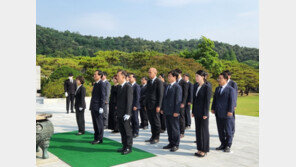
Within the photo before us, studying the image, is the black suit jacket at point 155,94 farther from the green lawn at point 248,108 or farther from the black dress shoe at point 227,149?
the green lawn at point 248,108

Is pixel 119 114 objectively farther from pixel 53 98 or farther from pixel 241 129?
pixel 53 98

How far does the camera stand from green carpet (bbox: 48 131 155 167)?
4.50 meters

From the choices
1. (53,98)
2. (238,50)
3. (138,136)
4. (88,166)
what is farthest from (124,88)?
(238,50)

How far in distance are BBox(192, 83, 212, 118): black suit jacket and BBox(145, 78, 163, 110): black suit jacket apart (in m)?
1.14

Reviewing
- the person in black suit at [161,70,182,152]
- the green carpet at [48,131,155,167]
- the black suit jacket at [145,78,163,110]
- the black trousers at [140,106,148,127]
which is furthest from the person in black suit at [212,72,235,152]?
the black trousers at [140,106,148,127]

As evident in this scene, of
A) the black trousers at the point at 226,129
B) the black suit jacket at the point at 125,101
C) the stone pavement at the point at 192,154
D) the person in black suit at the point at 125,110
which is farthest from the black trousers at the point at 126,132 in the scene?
the black trousers at the point at 226,129

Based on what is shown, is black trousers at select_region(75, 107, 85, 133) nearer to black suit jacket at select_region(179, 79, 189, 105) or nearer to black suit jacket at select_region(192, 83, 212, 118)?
black suit jacket at select_region(179, 79, 189, 105)

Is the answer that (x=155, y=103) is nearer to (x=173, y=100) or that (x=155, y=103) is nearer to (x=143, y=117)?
(x=173, y=100)

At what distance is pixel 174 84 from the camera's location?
17.2 ft

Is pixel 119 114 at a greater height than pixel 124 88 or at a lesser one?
lesser

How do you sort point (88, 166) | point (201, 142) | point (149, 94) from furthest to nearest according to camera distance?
1. point (149, 94)
2. point (201, 142)
3. point (88, 166)

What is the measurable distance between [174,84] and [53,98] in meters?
12.8

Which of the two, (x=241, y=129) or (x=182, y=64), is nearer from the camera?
(x=241, y=129)

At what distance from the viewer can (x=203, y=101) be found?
4781mm
